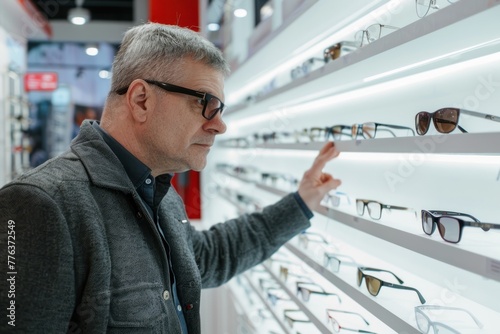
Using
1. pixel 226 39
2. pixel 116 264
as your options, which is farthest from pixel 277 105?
pixel 226 39

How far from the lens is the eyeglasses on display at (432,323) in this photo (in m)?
→ 1.31

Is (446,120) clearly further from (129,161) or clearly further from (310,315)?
(310,315)

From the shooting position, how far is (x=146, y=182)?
168cm

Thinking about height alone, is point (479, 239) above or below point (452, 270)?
above

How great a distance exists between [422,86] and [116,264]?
1.24 meters

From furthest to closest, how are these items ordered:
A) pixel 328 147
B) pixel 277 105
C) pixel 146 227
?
pixel 277 105 → pixel 328 147 → pixel 146 227

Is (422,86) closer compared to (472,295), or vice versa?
(472,295)

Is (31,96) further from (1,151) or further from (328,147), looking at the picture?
(328,147)

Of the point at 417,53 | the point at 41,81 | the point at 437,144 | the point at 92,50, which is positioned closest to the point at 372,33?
the point at 417,53

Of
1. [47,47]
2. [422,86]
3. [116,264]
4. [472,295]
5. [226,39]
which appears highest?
[47,47]

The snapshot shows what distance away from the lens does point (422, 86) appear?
186 cm

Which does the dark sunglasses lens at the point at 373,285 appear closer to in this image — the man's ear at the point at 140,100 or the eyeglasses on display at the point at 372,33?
the eyeglasses on display at the point at 372,33

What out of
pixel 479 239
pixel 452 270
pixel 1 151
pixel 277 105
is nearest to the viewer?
pixel 479 239

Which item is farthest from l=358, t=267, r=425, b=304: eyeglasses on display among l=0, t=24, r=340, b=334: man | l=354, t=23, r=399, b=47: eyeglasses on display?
l=354, t=23, r=399, b=47: eyeglasses on display
